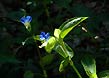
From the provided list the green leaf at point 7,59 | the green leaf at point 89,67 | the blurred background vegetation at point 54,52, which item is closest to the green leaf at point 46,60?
the blurred background vegetation at point 54,52

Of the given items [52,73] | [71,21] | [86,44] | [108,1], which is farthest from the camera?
[108,1]

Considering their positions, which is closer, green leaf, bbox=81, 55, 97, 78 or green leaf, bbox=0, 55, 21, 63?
green leaf, bbox=81, 55, 97, 78

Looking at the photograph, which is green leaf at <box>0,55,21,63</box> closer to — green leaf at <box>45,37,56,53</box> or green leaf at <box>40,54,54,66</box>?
green leaf at <box>40,54,54,66</box>

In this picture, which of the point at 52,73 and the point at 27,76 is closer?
the point at 27,76

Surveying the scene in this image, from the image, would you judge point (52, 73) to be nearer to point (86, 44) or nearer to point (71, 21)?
point (86, 44)

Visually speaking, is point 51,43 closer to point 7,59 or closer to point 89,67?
point 89,67

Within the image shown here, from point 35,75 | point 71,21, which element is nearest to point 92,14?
point 35,75

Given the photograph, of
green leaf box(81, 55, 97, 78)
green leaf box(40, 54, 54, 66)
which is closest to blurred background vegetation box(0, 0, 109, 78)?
green leaf box(40, 54, 54, 66)

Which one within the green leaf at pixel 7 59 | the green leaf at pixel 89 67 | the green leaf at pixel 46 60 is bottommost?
the green leaf at pixel 89 67

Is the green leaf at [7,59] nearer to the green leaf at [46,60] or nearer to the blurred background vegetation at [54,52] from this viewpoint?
the blurred background vegetation at [54,52]

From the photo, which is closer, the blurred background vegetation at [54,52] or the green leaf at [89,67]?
the green leaf at [89,67]

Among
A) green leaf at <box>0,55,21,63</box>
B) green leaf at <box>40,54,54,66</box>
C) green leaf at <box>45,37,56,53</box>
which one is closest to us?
green leaf at <box>45,37,56,53</box>
